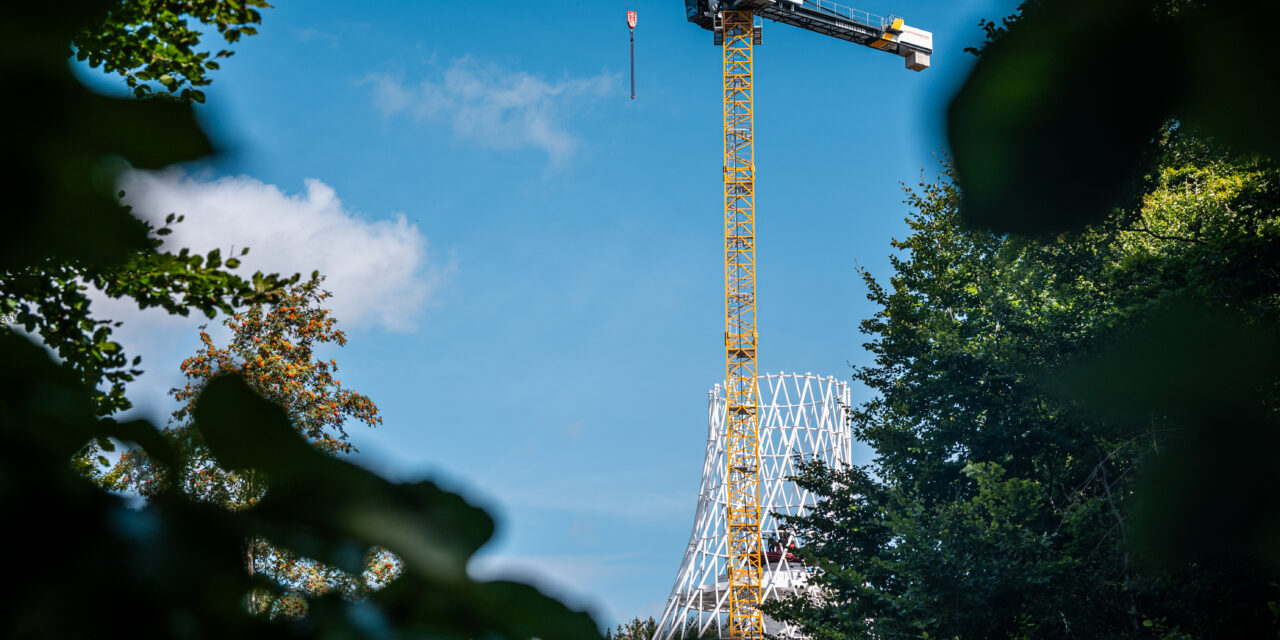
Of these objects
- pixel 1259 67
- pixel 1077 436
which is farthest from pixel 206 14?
pixel 1077 436

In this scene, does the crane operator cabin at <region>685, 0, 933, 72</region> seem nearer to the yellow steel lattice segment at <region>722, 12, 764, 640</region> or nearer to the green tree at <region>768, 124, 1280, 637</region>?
the yellow steel lattice segment at <region>722, 12, 764, 640</region>

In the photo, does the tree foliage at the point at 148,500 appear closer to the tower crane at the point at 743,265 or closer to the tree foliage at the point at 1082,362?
the tree foliage at the point at 1082,362

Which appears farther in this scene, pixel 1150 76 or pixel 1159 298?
pixel 1159 298

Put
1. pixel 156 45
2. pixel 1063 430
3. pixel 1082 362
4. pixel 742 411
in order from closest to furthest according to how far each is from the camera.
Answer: pixel 156 45 → pixel 1082 362 → pixel 1063 430 → pixel 742 411

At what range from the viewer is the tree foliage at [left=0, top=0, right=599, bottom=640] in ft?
1.18

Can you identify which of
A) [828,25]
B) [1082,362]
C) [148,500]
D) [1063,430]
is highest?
[828,25]

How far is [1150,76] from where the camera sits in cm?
877

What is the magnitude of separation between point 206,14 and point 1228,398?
Result: 12.8 metres

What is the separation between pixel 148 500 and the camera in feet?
1.21

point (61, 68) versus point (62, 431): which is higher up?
point (61, 68)

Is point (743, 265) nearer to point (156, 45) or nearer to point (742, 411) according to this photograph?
point (742, 411)

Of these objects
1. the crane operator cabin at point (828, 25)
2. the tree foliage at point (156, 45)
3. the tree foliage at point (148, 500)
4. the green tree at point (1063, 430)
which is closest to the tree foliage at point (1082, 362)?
the green tree at point (1063, 430)

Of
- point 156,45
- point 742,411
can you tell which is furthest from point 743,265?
point 156,45

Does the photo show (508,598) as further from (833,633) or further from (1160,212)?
(1160,212)
